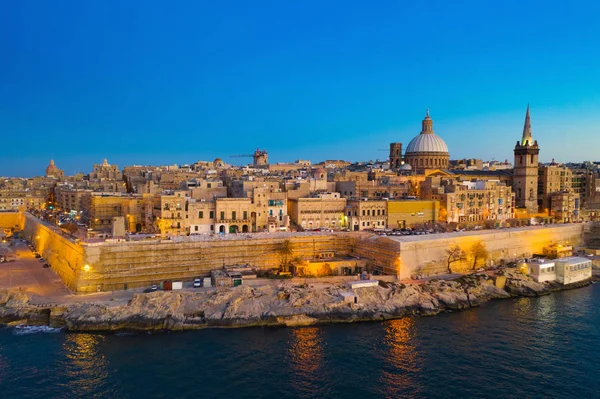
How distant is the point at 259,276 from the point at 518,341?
15.0 metres

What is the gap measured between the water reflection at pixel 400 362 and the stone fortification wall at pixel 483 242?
7638mm

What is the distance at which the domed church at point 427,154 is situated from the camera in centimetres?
6625

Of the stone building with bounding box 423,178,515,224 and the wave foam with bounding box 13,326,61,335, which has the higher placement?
the stone building with bounding box 423,178,515,224

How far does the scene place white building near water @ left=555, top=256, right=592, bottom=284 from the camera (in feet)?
113

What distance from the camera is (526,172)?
181 ft

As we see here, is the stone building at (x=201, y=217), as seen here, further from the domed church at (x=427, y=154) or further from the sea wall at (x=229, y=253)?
the domed church at (x=427, y=154)

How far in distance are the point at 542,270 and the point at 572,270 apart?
2.29 m

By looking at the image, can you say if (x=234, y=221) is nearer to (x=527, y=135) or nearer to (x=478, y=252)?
(x=478, y=252)

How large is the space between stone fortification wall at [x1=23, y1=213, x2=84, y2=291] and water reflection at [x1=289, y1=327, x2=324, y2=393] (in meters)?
13.4

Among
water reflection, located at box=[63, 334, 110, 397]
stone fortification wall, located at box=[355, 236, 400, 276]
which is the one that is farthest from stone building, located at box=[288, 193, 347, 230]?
water reflection, located at box=[63, 334, 110, 397]

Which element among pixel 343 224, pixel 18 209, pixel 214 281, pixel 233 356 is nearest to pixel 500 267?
pixel 343 224

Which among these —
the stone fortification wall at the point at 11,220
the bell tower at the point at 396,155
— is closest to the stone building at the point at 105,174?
the stone fortification wall at the point at 11,220

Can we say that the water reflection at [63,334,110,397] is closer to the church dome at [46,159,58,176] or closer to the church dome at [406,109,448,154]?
the church dome at [406,109,448,154]

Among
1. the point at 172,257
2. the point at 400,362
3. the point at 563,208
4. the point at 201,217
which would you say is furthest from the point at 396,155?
the point at 400,362
